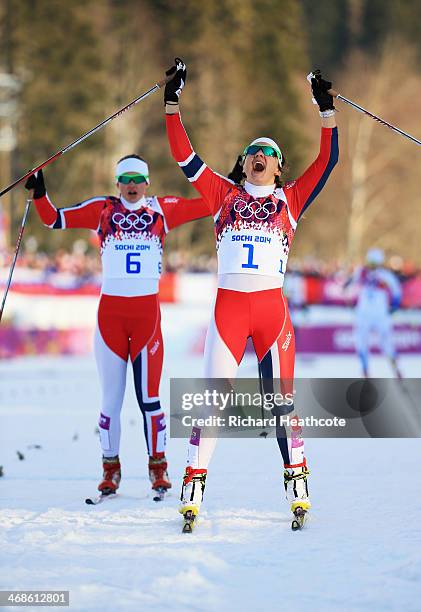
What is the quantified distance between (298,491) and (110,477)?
1354mm

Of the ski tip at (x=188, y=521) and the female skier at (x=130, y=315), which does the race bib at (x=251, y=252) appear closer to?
the female skier at (x=130, y=315)

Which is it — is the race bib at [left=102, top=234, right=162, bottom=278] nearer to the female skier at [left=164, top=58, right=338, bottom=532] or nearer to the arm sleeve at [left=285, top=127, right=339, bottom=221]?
the female skier at [left=164, top=58, right=338, bottom=532]

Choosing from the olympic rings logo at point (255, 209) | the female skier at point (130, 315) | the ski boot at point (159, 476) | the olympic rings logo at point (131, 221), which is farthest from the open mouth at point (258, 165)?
the ski boot at point (159, 476)

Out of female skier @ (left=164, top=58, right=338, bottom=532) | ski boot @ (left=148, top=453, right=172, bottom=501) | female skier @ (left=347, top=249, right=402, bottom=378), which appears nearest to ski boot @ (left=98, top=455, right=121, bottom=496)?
ski boot @ (left=148, top=453, right=172, bottom=501)

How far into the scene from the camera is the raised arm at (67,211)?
6156 mm

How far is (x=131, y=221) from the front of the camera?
605 cm

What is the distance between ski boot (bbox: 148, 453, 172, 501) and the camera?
5863 mm

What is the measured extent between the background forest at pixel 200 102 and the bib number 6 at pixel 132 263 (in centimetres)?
2393

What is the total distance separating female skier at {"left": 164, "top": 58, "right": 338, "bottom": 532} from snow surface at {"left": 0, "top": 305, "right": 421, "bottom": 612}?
33 cm

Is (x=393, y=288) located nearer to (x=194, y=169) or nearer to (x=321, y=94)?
(x=321, y=94)

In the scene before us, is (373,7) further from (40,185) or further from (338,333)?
(40,185)

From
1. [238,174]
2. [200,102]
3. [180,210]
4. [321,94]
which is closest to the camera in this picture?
[321,94]

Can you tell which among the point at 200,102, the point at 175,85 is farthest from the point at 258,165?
the point at 200,102

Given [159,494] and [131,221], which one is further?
[131,221]
